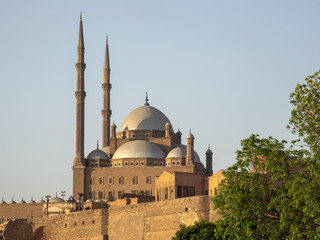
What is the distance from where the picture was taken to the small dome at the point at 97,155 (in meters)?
83.0

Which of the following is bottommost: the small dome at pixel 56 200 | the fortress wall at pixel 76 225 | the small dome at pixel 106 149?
the fortress wall at pixel 76 225

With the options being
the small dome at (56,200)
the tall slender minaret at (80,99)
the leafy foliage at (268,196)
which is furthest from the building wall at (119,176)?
the leafy foliage at (268,196)

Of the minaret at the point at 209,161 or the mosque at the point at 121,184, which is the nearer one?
the mosque at the point at 121,184

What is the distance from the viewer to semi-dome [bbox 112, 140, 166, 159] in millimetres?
82000

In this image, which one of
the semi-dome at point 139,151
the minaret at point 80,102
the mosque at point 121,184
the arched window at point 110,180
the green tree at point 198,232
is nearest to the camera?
the green tree at point 198,232

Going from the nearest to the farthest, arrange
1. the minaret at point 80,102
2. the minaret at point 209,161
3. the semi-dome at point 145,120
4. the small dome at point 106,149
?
1. the minaret at point 80,102
2. the minaret at point 209,161
3. the small dome at point 106,149
4. the semi-dome at point 145,120

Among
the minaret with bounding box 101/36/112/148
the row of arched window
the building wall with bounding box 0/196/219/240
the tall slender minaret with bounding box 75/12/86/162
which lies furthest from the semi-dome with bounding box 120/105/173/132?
the building wall with bounding box 0/196/219/240

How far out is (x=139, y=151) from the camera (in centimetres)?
8212

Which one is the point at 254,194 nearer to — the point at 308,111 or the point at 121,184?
the point at 308,111

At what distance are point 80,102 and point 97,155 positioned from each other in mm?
5516

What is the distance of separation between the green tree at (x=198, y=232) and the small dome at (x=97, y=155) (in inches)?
1317

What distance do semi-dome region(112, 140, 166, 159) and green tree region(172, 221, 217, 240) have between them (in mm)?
31769

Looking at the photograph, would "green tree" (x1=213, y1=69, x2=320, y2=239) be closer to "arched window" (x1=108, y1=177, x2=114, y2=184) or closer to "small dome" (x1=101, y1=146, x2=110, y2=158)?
"arched window" (x1=108, y1=177, x2=114, y2=184)

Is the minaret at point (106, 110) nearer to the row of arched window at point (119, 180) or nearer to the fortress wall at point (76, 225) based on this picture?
the row of arched window at point (119, 180)
